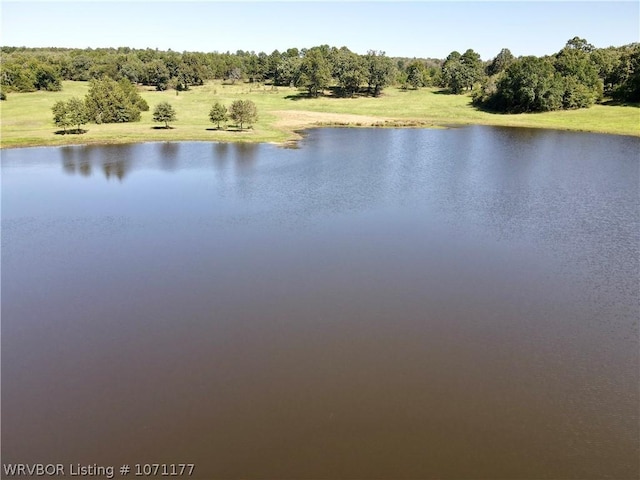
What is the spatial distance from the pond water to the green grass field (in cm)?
2600

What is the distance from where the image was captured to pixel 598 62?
99.4 m

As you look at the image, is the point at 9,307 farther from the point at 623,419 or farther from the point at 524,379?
the point at 623,419

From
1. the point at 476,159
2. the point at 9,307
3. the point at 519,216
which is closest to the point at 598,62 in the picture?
the point at 476,159

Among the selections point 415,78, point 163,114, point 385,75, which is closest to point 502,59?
point 415,78

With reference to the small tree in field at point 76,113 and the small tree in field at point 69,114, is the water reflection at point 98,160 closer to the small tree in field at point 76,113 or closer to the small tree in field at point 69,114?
the small tree in field at point 69,114

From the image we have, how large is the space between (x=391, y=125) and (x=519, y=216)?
47.7 metres

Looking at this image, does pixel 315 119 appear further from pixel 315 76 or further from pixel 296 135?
pixel 315 76

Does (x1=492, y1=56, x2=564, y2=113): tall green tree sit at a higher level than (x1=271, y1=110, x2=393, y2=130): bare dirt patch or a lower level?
higher

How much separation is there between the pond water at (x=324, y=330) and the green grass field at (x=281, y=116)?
25999 mm

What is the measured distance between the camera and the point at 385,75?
11075 cm

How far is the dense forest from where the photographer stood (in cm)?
8444

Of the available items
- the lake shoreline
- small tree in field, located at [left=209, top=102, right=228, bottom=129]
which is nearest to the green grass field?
the lake shoreline

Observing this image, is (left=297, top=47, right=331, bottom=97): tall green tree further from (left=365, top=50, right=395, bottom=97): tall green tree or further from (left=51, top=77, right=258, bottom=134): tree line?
(left=51, top=77, right=258, bottom=134): tree line

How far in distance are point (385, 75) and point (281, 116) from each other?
3754 cm
